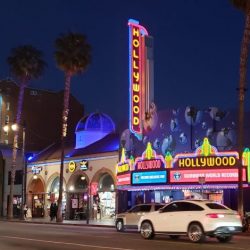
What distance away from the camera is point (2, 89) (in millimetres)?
80500

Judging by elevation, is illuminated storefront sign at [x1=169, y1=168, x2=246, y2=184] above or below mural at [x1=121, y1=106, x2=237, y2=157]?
below

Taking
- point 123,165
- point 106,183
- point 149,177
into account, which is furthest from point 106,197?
point 149,177

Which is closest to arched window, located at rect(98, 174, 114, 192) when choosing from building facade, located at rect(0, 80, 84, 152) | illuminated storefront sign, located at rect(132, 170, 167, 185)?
illuminated storefront sign, located at rect(132, 170, 167, 185)

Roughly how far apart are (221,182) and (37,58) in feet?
88.9

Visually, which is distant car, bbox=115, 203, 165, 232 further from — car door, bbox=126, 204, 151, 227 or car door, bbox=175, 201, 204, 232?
car door, bbox=175, 201, 204, 232

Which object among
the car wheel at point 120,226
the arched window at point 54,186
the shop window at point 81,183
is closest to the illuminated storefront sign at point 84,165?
the shop window at point 81,183

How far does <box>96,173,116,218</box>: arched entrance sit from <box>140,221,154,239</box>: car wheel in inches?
955

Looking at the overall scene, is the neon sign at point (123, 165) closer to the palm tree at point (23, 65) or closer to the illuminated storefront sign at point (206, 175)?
the illuminated storefront sign at point (206, 175)

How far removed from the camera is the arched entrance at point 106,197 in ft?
163

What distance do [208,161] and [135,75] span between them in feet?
31.0

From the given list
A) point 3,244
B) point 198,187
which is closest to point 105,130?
point 198,187

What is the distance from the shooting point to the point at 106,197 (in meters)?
50.4

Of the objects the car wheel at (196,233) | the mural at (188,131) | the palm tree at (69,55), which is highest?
the palm tree at (69,55)

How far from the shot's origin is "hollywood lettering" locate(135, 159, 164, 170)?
129 feet
